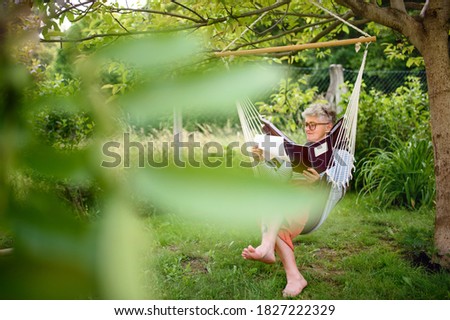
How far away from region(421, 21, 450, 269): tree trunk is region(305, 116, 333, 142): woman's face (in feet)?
1.78

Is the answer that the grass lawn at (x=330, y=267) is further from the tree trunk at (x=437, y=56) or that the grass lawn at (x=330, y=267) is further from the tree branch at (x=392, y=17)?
the tree branch at (x=392, y=17)

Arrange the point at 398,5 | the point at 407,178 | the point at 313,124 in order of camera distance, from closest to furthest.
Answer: the point at 398,5, the point at 313,124, the point at 407,178

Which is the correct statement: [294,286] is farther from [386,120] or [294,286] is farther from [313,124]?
[386,120]

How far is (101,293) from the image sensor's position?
177 millimetres

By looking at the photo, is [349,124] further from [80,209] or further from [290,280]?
[80,209]

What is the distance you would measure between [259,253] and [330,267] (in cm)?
49

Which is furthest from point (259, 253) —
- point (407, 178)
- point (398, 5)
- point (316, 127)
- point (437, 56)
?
point (407, 178)

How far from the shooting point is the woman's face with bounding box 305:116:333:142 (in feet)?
7.97

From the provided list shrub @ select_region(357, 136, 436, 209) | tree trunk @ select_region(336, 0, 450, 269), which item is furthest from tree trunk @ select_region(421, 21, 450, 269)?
shrub @ select_region(357, 136, 436, 209)

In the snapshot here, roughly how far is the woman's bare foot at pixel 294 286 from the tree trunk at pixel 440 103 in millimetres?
598

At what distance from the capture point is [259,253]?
203 centimetres

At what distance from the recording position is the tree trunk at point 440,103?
1.96 m

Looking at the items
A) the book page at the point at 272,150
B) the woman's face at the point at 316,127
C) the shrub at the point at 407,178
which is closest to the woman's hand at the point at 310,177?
the book page at the point at 272,150

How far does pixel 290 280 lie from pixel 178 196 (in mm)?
2013
